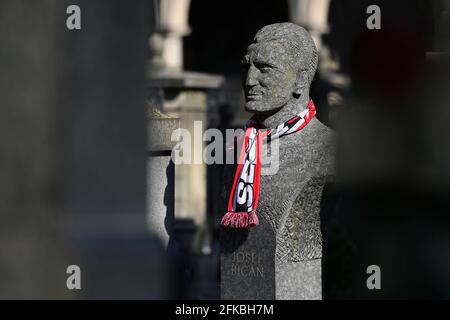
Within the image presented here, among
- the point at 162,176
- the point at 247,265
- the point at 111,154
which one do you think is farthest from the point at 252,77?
the point at 111,154

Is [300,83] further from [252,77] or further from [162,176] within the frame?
[162,176]

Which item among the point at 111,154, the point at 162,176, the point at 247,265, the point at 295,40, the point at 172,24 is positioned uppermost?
the point at 172,24

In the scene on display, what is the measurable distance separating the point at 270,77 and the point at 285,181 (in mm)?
598

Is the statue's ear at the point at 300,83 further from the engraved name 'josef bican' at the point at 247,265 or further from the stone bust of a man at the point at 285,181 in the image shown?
the engraved name 'josef bican' at the point at 247,265

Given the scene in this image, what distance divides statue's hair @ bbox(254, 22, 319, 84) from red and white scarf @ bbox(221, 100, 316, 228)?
0.89 feet

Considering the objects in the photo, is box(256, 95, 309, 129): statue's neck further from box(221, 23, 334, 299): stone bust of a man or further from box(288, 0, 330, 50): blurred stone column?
box(288, 0, 330, 50): blurred stone column

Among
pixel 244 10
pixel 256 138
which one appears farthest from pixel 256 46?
pixel 244 10

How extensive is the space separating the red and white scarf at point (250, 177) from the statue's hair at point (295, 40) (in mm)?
272

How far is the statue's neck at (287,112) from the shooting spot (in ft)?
28.7

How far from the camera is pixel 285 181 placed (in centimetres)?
855
